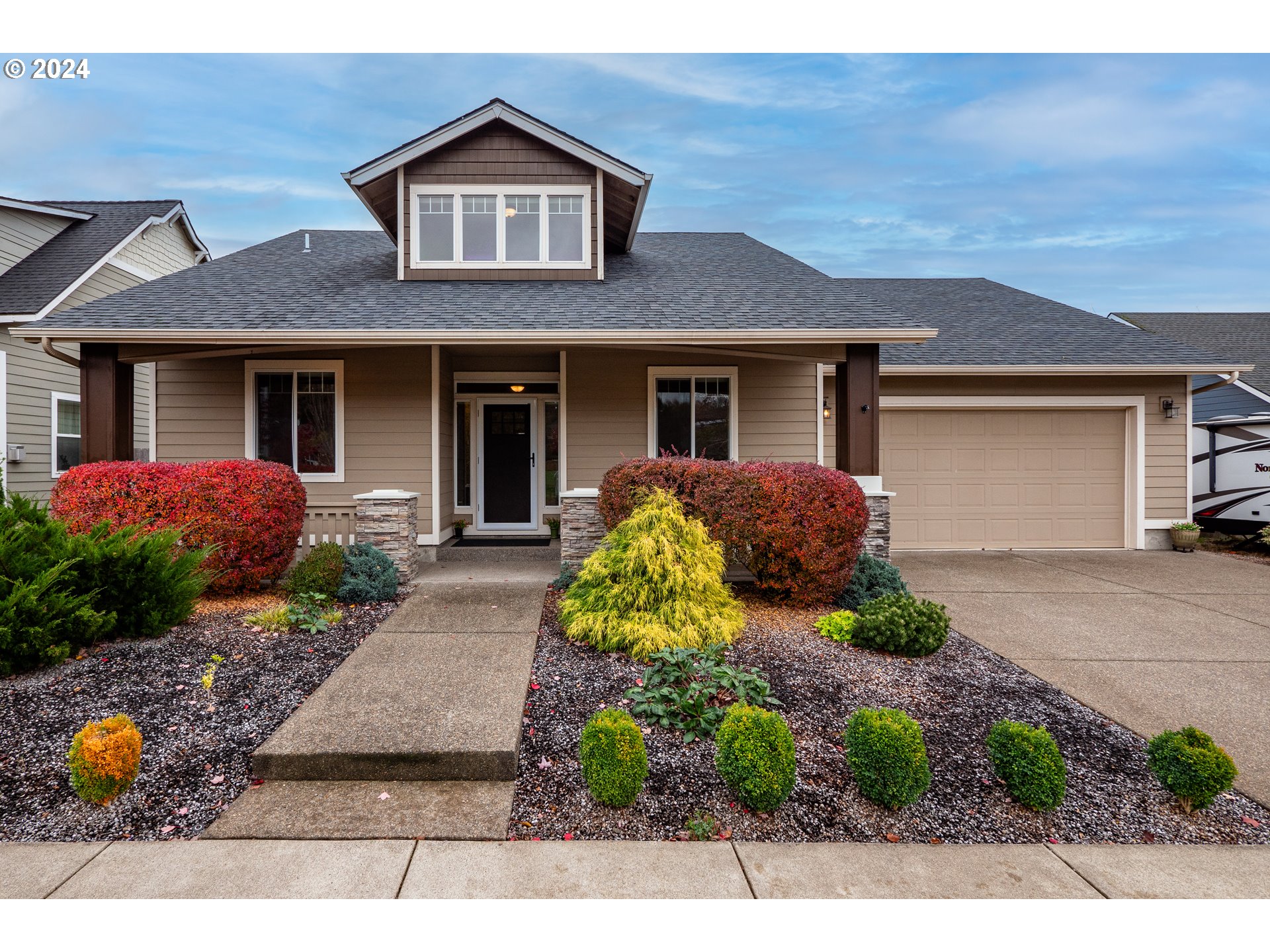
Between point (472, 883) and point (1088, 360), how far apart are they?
1055 centimetres

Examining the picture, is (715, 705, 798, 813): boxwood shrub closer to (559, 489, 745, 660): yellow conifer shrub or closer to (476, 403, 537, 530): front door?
(559, 489, 745, 660): yellow conifer shrub

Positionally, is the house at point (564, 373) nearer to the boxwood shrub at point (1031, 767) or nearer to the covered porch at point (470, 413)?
the covered porch at point (470, 413)

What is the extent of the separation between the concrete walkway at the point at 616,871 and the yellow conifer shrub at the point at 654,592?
72.0 inches

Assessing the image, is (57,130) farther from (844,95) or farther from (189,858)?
(189,858)

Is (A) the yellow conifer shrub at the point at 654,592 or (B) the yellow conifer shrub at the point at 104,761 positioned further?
(A) the yellow conifer shrub at the point at 654,592

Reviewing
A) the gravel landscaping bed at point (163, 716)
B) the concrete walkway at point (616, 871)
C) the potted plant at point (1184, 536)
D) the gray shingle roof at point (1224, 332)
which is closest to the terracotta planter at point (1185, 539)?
the potted plant at point (1184, 536)

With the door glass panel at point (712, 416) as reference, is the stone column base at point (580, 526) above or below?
below

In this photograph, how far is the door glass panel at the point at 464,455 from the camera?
30.0 feet

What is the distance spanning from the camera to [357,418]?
318 inches

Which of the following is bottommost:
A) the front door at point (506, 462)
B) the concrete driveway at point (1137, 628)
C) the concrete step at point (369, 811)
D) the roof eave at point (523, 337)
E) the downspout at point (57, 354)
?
the concrete step at point (369, 811)

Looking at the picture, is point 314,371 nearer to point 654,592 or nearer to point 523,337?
point 523,337

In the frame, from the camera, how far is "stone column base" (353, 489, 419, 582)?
638cm

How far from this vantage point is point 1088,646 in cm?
482

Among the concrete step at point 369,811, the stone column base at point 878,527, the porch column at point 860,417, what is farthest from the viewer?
the porch column at point 860,417
